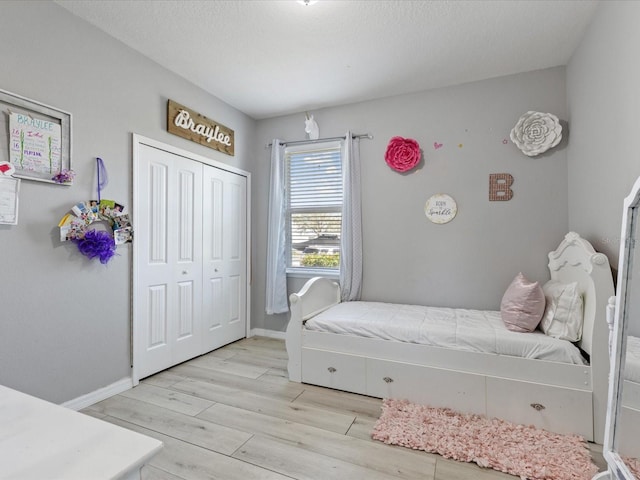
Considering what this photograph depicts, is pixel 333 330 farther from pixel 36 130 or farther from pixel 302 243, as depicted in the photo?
pixel 36 130

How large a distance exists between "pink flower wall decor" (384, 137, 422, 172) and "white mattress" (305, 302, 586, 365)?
1.34 m

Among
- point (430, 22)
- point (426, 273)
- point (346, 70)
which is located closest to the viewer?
point (430, 22)

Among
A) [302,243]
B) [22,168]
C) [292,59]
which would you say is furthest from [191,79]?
[302,243]

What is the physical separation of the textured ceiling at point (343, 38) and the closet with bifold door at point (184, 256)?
776mm

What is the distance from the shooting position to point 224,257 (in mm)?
3438

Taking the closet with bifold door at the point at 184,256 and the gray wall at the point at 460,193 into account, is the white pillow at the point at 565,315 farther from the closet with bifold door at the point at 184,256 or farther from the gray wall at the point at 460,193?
the closet with bifold door at the point at 184,256

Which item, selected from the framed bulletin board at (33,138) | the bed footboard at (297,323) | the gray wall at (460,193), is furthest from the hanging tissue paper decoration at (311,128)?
the framed bulletin board at (33,138)

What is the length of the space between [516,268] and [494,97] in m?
1.52

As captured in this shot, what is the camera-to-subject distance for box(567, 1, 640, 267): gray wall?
1.67m

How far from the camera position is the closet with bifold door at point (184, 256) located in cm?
257

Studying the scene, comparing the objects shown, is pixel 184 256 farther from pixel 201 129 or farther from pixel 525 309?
pixel 525 309

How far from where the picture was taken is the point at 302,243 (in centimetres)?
366

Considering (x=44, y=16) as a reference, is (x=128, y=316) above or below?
below

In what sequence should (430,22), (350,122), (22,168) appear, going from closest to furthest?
(22,168), (430,22), (350,122)
